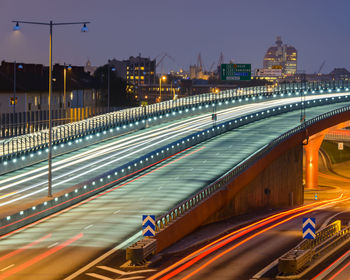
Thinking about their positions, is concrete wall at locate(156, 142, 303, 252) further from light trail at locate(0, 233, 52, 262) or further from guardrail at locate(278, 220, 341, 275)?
guardrail at locate(278, 220, 341, 275)

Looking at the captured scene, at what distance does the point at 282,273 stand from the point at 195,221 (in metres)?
15.2

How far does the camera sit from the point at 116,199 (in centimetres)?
4953

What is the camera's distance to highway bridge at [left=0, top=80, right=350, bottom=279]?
37.0 m

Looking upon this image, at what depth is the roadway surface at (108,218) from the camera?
33125mm

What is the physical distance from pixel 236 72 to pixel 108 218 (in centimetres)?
6158

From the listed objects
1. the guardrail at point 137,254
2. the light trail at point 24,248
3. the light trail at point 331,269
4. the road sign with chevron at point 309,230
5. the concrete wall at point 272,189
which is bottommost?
the concrete wall at point 272,189

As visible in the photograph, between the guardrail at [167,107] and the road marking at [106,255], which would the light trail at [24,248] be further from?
the guardrail at [167,107]

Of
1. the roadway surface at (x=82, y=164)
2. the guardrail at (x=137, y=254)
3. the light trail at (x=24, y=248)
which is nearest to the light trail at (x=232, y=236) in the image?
the guardrail at (x=137, y=254)

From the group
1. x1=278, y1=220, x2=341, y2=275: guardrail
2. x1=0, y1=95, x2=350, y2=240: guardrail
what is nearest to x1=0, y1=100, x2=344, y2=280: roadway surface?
x1=0, y1=95, x2=350, y2=240: guardrail

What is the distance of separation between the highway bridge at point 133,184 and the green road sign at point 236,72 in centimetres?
593

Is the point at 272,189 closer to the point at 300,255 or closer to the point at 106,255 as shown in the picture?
the point at 106,255

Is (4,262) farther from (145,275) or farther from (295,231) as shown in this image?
(295,231)

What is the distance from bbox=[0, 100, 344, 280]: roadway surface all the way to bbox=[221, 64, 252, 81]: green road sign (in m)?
28.3

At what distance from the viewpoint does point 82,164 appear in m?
64.2
